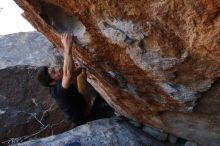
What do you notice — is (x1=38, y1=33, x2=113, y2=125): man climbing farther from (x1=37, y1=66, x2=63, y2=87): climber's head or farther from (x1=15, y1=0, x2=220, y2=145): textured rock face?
(x1=15, y1=0, x2=220, y2=145): textured rock face

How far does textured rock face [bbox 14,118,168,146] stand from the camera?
420 cm

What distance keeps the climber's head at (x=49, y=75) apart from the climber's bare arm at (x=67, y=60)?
7.8 inches

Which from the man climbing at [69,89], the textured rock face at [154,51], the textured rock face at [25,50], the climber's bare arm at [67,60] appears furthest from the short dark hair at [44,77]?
the textured rock face at [25,50]

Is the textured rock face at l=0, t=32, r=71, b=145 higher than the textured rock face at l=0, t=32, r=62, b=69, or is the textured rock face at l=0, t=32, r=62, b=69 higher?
the textured rock face at l=0, t=32, r=62, b=69

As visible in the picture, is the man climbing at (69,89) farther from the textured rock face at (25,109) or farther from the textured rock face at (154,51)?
the textured rock face at (25,109)

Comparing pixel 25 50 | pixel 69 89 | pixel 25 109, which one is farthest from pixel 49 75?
pixel 25 50

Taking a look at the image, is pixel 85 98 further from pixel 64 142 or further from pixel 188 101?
pixel 188 101

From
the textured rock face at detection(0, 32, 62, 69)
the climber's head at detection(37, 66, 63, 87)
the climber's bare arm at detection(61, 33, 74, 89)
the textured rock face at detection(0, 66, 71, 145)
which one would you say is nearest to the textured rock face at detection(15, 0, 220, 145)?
the climber's bare arm at detection(61, 33, 74, 89)

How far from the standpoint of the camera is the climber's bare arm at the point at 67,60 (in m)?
3.40

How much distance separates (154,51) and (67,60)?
1004 mm

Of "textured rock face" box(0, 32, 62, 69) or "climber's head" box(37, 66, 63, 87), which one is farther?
"textured rock face" box(0, 32, 62, 69)

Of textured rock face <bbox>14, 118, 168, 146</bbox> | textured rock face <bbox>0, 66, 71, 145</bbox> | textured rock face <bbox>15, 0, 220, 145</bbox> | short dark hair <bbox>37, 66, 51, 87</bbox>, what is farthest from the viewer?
textured rock face <bbox>0, 66, 71, 145</bbox>

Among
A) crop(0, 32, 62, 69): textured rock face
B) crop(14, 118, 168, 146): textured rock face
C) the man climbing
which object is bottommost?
crop(14, 118, 168, 146): textured rock face

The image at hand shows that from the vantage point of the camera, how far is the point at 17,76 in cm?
598
